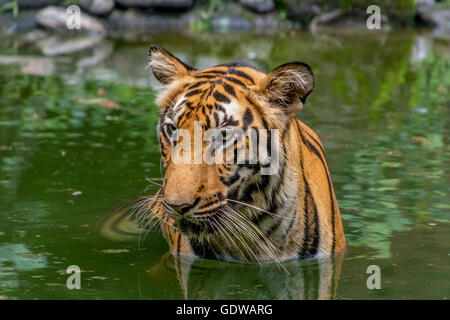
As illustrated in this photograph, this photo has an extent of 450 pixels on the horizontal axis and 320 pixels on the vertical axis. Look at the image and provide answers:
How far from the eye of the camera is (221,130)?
152 inches

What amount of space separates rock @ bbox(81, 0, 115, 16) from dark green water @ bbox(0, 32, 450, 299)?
4026mm

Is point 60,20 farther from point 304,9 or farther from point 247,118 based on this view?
point 247,118

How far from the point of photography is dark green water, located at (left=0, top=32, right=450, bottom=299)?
4316mm

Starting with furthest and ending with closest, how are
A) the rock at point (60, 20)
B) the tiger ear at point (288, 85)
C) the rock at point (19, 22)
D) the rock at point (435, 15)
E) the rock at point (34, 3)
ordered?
1. the rock at point (435, 15)
2. the rock at point (34, 3)
3. the rock at point (60, 20)
4. the rock at point (19, 22)
5. the tiger ear at point (288, 85)

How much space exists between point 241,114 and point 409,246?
5.28 ft

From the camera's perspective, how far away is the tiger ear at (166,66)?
4.25 meters

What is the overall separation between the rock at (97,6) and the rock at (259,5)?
9.29ft

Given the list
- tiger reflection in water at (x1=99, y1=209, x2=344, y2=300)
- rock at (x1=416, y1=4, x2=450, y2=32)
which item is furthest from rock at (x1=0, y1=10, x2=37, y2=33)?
tiger reflection in water at (x1=99, y1=209, x2=344, y2=300)

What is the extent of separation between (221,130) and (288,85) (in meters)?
0.40

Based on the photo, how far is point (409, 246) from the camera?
490 centimetres

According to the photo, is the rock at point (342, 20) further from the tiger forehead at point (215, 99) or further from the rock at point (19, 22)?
the tiger forehead at point (215, 99)

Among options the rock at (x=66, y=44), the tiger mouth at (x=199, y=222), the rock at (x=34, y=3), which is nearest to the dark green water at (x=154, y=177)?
the tiger mouth at (x=199, y=222)
